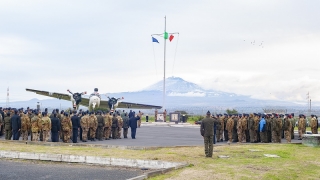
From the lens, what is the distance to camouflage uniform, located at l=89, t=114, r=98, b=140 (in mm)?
20516

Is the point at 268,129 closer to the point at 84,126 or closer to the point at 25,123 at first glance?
the point at 84,126

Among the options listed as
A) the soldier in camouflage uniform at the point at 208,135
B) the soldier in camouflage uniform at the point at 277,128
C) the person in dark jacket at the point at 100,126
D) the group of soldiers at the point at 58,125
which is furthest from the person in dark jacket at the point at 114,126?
the soldier in camouflage uniform at the point at 208,135

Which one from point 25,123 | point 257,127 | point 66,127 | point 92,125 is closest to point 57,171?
point 66,127

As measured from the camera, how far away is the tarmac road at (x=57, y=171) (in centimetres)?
1055

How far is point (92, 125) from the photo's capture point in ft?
67.5

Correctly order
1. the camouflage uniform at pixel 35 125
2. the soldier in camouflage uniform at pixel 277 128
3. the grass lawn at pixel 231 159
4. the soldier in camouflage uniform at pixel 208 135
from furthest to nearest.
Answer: the soldier in camouflage uniform at pixel 277 128
the camouflage uniform at pixel 35 125
the soldier in camouflage uniform at pixel 208 135
the grass lawn at pixel 231 159

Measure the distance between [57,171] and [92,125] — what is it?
9157 mm

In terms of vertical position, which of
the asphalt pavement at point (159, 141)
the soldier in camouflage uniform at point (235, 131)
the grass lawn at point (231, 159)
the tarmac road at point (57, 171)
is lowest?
the tarmac road at point (57, 171)

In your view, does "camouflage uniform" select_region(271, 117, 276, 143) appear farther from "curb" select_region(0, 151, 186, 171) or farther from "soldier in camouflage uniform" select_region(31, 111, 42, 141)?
"soldier in camouflage uniform" select_region(31, 111, 42, 141)

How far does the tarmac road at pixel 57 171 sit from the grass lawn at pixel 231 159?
4.39 feet

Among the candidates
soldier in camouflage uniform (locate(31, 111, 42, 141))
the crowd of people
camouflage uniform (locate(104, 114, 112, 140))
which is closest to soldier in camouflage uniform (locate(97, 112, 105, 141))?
camouflage uniform (locate(104, 114, 112, 140))

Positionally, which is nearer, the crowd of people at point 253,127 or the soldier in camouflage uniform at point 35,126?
the soldier in camouflage uniform at point 35,126

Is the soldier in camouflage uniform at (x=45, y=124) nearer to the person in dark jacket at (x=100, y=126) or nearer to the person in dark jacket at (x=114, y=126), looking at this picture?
the person in dark jacket at (x=100, y=126)

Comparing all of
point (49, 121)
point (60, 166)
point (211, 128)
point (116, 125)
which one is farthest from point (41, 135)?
point (211, 128)
